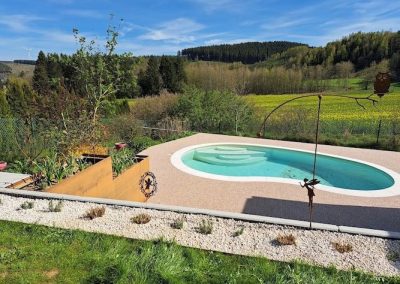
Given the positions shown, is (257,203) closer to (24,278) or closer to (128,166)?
(128,166)

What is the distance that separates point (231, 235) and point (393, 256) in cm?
199

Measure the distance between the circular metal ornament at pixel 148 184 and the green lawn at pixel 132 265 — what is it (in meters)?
2.66

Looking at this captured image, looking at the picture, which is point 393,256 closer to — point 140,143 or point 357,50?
point 140,143

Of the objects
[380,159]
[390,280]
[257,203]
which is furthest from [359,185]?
[390,280]

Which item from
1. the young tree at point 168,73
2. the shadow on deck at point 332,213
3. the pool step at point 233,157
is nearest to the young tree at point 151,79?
the young tree at point 168,73

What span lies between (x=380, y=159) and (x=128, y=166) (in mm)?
8279

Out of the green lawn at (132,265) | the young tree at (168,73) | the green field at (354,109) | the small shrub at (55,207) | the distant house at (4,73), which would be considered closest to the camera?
the green lawn at (132,265)

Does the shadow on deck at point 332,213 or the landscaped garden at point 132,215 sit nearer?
the landscaped garden at point 132,215

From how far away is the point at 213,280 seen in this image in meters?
3.47

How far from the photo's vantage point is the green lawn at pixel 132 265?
11.2 ft

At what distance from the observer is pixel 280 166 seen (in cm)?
1170

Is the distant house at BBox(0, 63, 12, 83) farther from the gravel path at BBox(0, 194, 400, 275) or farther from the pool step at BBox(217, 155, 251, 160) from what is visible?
the gravel path at BBox(0, 194, 400, 275)

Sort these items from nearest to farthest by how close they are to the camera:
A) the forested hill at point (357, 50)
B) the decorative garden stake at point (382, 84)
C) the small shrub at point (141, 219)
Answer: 1. the decorative garden stake at point (382, 84)
2. the small shrub at point (141, 219)
3. the forested hill at point (357, 50)

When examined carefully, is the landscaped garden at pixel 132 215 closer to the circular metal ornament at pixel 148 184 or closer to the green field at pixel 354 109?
the circular metal ornament at pixel 148 184
